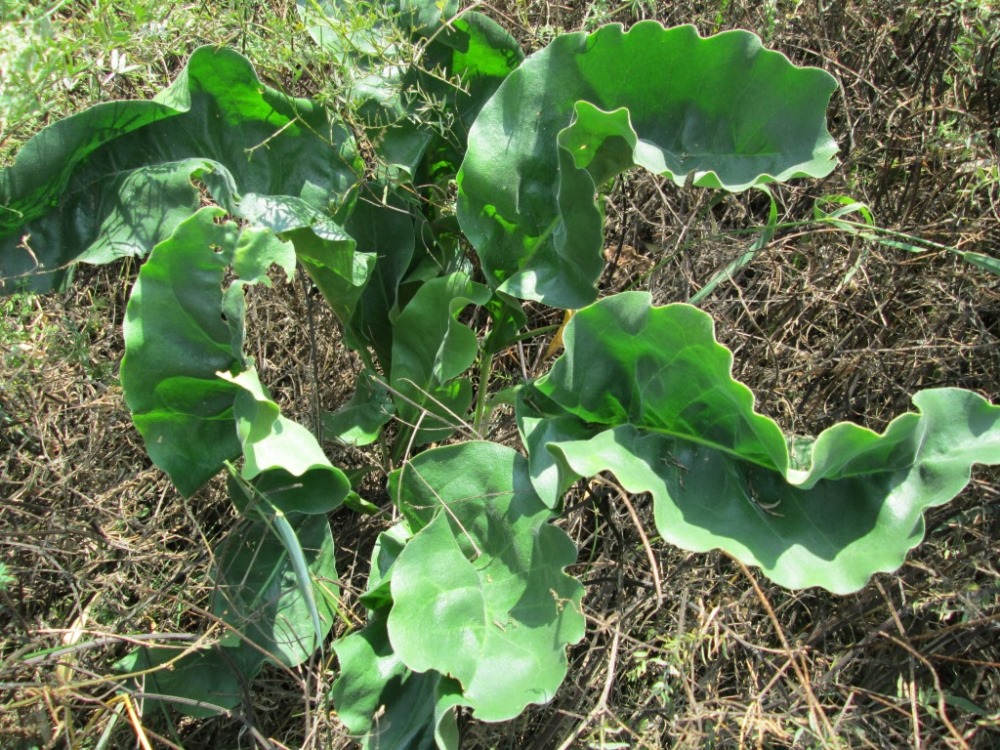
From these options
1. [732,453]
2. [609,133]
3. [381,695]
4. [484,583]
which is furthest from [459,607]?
[609,133]

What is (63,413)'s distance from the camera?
1.82 meters

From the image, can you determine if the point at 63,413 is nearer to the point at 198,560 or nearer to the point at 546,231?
the point at 198,560

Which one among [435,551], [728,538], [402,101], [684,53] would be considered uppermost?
[684,53]

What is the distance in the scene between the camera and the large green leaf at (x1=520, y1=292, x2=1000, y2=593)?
47.3 inches

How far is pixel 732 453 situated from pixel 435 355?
0.53m

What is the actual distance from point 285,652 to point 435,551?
1.07 feet

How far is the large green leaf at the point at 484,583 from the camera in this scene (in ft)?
4.12

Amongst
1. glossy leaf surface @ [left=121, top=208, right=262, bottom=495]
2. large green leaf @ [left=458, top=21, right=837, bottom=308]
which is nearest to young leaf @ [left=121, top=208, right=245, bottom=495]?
glossy leaf surface @ [left=121, top=208, right=262, bottom=495]

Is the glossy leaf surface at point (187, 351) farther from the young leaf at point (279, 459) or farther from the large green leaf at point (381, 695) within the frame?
the large green leaf at point (381, 695)

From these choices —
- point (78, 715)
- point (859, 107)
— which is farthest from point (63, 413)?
point (859, 107)

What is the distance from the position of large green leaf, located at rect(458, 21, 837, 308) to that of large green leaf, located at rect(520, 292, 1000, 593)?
7.2 inches

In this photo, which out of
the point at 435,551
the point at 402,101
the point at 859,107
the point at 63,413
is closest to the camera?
the point at 435,551

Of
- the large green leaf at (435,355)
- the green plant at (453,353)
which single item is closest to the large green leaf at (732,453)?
the green plant at (453,353)

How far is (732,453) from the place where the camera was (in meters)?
1.32
